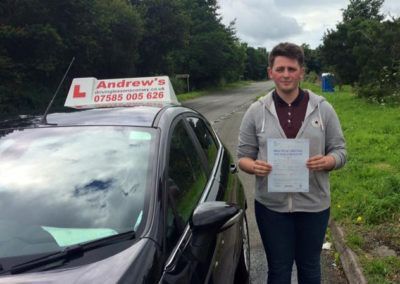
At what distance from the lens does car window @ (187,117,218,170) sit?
12.2 ft

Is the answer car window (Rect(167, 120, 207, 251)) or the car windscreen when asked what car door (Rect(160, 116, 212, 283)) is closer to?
car window (Rect(167, 120, 207, 251))

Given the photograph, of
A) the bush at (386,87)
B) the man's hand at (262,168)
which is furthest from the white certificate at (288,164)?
the bush at (386,87)

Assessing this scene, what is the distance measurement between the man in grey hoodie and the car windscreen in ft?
2.21

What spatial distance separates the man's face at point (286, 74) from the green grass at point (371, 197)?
1.91 metres

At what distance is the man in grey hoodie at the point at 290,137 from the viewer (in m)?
2.98

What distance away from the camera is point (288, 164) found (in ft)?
9.71

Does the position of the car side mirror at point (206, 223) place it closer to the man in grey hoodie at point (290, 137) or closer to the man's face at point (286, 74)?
the man in grey hoodie at point (290, 137)

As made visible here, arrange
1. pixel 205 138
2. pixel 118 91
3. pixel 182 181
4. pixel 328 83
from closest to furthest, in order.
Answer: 1. pixel 182 181
2. pixel 205 138
3. pixel 118 91
4. pixel 328 83

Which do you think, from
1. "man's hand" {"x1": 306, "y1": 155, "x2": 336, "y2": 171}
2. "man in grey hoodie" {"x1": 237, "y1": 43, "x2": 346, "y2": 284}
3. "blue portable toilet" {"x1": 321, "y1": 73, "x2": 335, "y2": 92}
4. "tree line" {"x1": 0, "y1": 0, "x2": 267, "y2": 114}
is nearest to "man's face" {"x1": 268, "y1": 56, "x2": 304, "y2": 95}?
"man in grey hoodie" {"x1": 237, "y1": 43, "x2": 346, "y2": 284}

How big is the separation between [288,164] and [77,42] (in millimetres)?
22438

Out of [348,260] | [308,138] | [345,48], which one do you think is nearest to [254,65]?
[345,48]

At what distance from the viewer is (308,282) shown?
333cm

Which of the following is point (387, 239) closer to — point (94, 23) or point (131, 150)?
point (131, 150)

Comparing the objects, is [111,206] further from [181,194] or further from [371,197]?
[371,197]
